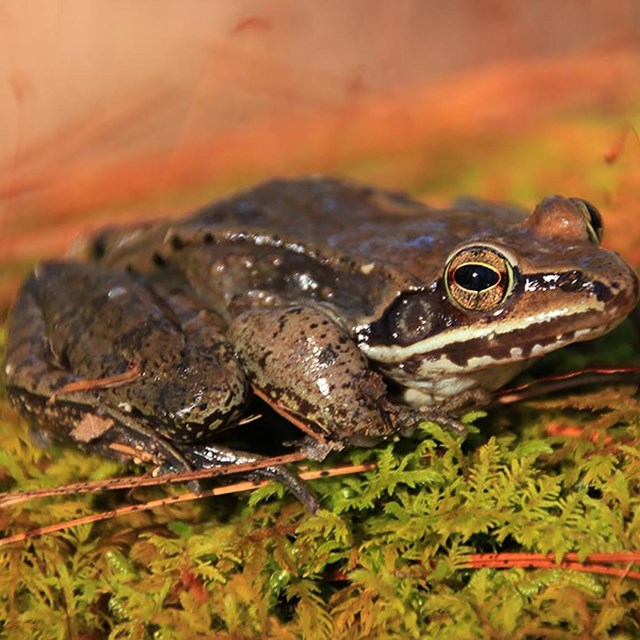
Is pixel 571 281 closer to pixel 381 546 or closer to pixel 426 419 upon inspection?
pixel 426 419

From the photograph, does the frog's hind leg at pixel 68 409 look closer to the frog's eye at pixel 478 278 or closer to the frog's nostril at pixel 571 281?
the frog's eye at pixel 478 278

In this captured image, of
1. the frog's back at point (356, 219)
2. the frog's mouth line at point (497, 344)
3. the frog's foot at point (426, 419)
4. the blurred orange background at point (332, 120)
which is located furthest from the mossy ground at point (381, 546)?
the blurred orange background at point (332, 120)

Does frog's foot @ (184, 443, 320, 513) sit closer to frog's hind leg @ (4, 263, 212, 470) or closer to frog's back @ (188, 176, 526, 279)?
frog's hind leg @ (4, 263, 212, 470)

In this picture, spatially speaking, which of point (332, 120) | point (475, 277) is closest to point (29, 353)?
point (475, 277)

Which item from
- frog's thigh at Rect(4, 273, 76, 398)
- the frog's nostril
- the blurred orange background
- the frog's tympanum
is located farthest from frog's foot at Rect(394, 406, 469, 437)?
the blurred orange background

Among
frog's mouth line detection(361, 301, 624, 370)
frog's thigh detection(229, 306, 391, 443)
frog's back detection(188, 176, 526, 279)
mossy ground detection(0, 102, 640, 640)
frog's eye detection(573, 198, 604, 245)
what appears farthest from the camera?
frog's back detection(188, 176, 526, 279)
